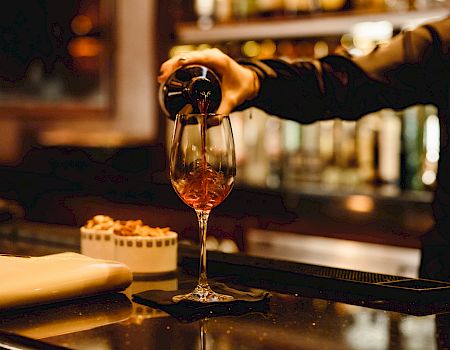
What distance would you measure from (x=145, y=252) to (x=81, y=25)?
3802mm

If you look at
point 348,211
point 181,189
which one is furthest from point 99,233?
point 348,211

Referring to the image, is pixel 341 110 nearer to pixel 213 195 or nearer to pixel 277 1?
pixel 213 195

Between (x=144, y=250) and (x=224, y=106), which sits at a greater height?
(x=224, y=106)

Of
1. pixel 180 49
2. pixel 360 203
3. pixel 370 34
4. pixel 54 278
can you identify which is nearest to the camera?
pixel 54 278

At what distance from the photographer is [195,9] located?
4195 millimetres

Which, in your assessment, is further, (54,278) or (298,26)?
(298,26)

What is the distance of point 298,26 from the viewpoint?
144 inches

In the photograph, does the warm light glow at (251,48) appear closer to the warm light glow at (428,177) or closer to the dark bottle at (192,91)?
the warm light glow at (428,177)

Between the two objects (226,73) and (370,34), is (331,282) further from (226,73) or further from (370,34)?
(370,34)

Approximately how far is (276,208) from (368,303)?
2.31 meters

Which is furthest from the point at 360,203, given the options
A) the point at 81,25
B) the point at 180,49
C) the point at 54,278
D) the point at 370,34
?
the point at 81,25

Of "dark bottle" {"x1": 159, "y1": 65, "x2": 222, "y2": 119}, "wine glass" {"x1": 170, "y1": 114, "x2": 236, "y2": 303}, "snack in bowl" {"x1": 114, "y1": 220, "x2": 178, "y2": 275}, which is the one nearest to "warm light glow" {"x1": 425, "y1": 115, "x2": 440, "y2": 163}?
"dark bottle" {"x1": 159, "y1": 65, "x2": 222, "y2": 119}

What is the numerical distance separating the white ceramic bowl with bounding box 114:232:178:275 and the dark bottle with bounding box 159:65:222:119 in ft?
0.76

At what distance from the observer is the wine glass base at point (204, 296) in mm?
1140
